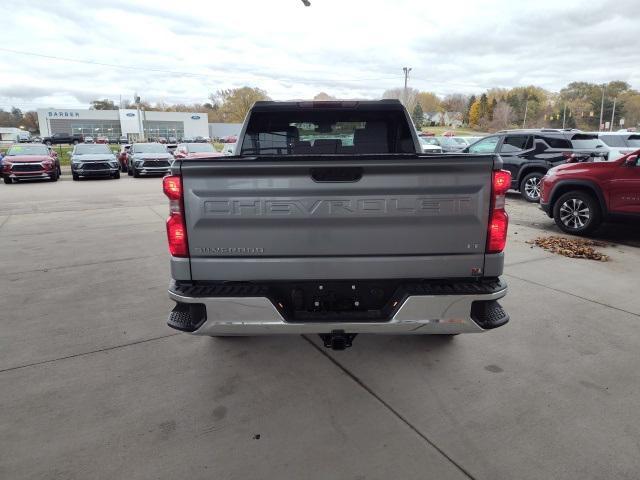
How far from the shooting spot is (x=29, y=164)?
1875 centimetres

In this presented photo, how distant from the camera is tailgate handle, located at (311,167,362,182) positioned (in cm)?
265

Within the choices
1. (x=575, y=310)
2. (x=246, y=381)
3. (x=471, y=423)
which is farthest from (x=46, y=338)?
(x=575, y=310)

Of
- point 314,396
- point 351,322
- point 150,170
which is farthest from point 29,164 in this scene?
point 351,322

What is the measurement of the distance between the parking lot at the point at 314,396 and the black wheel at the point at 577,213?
2808 mm

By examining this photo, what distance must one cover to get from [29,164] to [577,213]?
20.1 m

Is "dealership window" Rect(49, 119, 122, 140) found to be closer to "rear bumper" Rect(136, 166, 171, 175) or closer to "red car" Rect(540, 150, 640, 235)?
"rear bumper" Rect(136, 166, 171, 175)

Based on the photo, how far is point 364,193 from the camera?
267 cm

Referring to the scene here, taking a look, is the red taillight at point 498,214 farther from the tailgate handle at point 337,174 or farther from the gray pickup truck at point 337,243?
the tailgate handle at point 337,174

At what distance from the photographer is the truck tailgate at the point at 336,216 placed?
8.68 ft

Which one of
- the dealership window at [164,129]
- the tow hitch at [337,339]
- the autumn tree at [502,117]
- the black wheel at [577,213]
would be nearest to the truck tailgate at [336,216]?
the tow hitch at [337,339]

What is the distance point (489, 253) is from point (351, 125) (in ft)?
7.88

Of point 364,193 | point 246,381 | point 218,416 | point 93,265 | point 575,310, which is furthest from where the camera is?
point 93,265

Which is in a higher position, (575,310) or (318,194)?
(318,194)

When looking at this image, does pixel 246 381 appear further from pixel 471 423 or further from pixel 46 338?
pixel 46 338
